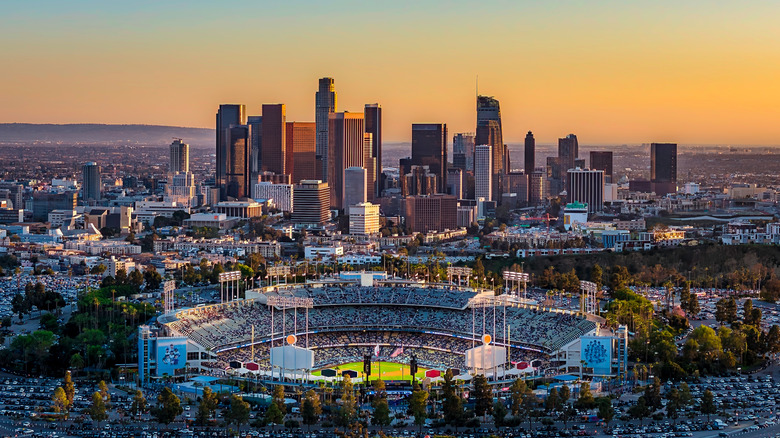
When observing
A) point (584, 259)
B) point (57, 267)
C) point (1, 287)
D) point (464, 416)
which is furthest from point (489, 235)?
point (464, 416)

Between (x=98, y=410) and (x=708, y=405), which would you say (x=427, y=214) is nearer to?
(x=708, y=405)

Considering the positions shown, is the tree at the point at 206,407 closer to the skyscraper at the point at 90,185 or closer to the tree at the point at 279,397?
the tree at the point at 279,397

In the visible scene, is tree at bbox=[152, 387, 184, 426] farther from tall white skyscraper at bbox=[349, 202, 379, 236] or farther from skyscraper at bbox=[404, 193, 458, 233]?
skyscraper at bbox=[404, 193, 458, 233]

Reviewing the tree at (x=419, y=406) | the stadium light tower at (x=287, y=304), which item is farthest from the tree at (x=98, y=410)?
the stadium light tower at (x=287, y=304)

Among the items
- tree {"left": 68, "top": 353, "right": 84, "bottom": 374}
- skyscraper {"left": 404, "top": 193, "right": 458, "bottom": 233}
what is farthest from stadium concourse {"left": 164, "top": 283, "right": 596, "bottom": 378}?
→ skyscraper {"left": 404, "top": 193, "right": 458, "bottom": 233}

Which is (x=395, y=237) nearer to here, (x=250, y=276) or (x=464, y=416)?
(x=250, y=276)

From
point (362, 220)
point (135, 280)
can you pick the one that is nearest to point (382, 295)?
point (135, 280)
